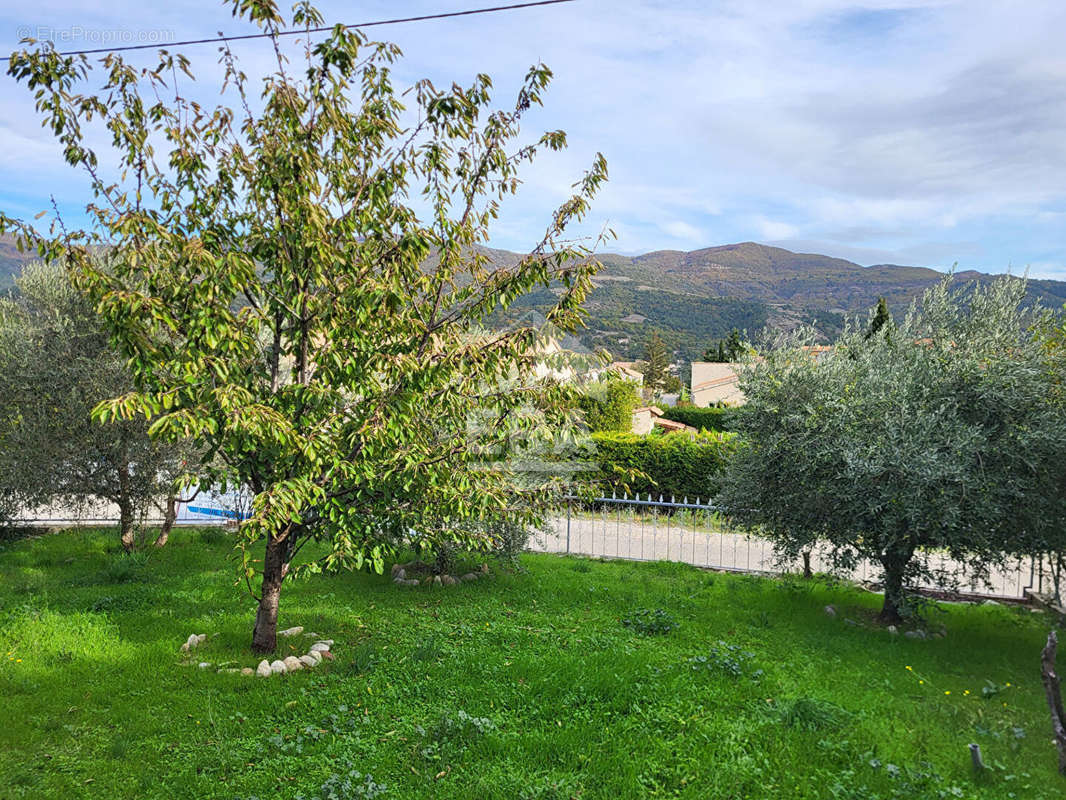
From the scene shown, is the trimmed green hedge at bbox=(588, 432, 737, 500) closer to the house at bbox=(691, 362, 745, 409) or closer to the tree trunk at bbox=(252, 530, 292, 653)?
the tree trunk at bbox=(252, 530, 292, 653)

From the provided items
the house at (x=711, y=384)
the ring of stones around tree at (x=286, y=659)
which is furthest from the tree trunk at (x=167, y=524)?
the house at (x=711, y=384)

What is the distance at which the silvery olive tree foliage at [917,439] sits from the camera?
685 centimetres

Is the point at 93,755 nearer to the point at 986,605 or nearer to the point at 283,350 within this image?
the point at 283,350

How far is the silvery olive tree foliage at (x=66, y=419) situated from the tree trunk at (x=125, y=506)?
2 cm

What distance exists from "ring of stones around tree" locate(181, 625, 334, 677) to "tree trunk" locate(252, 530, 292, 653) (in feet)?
0.78

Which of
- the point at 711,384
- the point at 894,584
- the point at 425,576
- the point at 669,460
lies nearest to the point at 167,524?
the point at 425,576

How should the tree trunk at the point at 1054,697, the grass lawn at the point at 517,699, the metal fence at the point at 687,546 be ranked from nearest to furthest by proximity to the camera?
1. the grass lawn at the point at 517,699
2. the tree trunk at the point at 1054,697
3. the metal fence at the point at 687,546

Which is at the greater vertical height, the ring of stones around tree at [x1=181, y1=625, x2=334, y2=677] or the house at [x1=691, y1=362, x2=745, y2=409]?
the house at [x1=691, y1=362, x2=745, y2=409]

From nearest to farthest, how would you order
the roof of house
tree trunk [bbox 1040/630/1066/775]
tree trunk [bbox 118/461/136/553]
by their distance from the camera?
tree trunk [bbox 1040/630/1066/775] → the roof of house → tree trunk [bbox 118/461/136/553]

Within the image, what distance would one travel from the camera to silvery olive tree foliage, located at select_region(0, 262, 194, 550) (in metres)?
9.65

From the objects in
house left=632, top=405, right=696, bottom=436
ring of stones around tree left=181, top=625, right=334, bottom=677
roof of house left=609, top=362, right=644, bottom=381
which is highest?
roof of house left=609, top=362, right=644, bottom=381

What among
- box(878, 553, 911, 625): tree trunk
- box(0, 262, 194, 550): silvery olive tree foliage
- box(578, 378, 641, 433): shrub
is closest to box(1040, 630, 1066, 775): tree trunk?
box(878, 553, 911, 625): tree trunk

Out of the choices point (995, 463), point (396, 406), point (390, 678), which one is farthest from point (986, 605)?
point (396, 406)

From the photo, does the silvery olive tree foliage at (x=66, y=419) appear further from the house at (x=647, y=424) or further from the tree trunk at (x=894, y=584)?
the house at (x=647, y=424)
